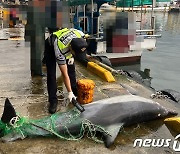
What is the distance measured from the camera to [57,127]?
462 cm

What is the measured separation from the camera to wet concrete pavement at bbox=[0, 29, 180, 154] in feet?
14.4

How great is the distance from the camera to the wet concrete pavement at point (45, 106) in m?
4.38

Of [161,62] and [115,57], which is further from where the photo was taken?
[161,62]

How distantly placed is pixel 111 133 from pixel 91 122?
14.5 inches

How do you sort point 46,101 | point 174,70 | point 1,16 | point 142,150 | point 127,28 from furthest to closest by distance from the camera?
point 1,16 → point 174,70 → point 127,28 → point 46,101 → point 142,150

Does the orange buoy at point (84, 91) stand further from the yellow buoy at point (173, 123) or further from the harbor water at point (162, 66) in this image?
the harbor water at point (162, 66)

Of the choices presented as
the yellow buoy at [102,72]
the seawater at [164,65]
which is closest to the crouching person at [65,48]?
the yellow buoy at [102,72]

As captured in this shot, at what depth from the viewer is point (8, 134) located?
A: 14.8 feet

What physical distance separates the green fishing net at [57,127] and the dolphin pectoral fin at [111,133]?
66mm

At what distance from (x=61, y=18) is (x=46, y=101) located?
180 cm

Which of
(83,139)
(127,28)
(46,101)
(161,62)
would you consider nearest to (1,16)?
(161,62)

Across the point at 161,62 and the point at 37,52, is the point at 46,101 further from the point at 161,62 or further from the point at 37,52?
the point at 161,62

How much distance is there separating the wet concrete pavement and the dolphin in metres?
0.12

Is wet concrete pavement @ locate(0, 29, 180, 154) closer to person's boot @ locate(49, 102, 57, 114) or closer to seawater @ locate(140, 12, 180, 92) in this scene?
person's boot @ locate(49, 102, 57, 114)
